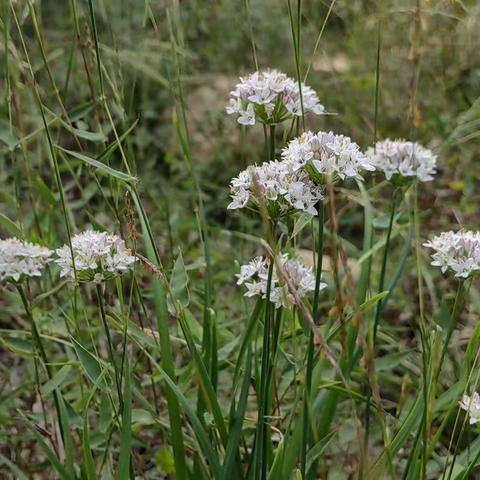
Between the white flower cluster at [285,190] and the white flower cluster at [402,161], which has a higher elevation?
the white flower cluster at [402,161]

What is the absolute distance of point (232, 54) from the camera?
3.06m

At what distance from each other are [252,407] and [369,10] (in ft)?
5.37

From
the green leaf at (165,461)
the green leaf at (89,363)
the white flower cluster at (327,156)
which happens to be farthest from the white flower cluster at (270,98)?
the green leaf at (165,461)

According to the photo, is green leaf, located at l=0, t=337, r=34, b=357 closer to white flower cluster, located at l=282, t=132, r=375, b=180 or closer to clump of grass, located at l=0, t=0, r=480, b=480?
clump of grass, located at l=0, t=0, r=480, b=480

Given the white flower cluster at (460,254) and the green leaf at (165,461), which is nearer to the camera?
the white flower cluster at (460,254)

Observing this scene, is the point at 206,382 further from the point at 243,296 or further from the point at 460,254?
the point at 460,254

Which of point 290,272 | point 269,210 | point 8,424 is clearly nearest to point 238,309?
point 8,424

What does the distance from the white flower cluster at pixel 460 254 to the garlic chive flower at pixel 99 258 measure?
40 centimetres

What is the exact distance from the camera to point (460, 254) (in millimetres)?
1094

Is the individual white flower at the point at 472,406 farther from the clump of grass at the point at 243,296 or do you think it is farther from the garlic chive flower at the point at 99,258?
the garlic chive flower at the point at 99,258

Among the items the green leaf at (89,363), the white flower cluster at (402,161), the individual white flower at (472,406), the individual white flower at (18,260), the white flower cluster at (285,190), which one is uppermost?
the white flower cluster at (402,161)

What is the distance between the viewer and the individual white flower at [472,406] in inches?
42.4

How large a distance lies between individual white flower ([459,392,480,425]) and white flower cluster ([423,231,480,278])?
162mm

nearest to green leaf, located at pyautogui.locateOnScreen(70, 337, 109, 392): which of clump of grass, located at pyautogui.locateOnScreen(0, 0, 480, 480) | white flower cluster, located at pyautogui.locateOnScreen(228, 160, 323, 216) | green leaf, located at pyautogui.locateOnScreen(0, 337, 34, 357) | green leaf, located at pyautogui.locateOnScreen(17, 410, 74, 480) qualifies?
clump of grass, located at pyautogui.locateOnScreen(0, 0, 480, 480)
